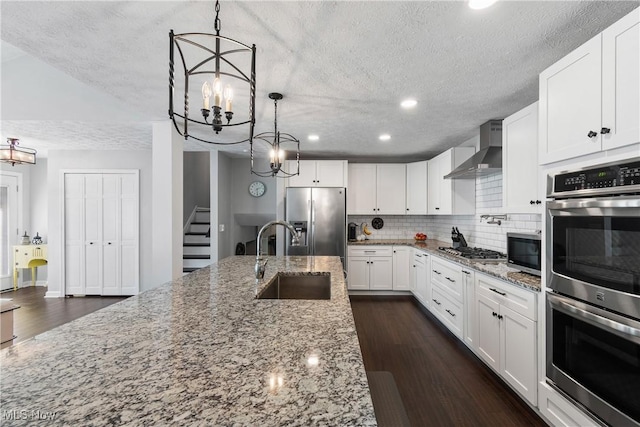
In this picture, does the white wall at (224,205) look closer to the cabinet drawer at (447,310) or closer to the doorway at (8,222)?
the cabinet drawer at (447,310)

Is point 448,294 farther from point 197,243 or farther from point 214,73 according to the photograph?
point 197,243

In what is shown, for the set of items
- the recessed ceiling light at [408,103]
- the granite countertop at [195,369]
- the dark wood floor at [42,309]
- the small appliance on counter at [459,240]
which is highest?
the recessed ceiling light at [408,103]

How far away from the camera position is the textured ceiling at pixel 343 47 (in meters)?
1.52

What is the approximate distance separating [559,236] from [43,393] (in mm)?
2195

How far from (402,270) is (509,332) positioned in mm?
2642

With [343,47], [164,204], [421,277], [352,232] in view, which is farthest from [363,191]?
[343,47]

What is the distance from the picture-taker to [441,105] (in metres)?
2.82

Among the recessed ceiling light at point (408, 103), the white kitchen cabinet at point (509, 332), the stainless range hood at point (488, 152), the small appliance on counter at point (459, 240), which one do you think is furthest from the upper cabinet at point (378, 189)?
the white kitchen cabinet at point (509, 332)

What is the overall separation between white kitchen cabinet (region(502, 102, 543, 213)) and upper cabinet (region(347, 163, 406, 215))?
8.05ft

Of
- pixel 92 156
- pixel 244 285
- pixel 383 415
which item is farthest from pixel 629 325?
pixel 92 156

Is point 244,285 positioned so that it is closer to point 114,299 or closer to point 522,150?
point 522,150

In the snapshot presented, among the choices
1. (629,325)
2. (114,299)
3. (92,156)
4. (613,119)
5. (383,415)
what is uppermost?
(92,156)

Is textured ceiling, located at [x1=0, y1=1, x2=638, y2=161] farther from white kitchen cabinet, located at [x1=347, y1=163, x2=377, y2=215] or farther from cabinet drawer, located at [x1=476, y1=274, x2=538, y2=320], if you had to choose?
white kitchen cabinet, located at [x1=347, y1=163, x2=377, y2=215]

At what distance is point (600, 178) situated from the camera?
4.63ft
